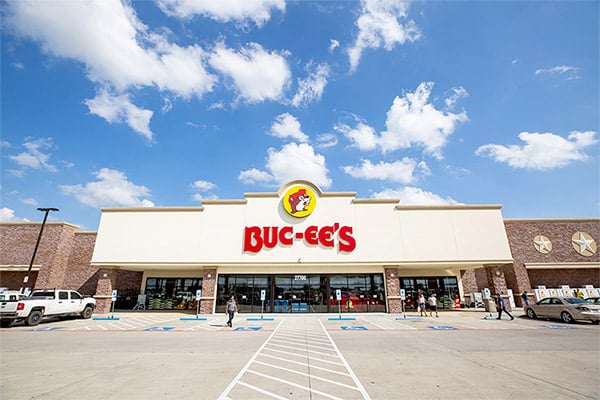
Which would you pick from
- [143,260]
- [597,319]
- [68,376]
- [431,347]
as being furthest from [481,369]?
[143,260]

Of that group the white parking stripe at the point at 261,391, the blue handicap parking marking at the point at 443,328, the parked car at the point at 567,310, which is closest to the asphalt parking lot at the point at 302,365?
the white parking stripe at the point at 261,391

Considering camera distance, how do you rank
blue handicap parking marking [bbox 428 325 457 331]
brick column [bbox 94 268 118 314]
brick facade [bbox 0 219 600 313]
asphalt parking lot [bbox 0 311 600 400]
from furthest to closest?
brick facade [bbox 0 219 600 313] < brick column [bbox 94 268 118 314] < blue handicap parking marking [bbox 428 325 457 331] < asphalt parking lot [bbox 0 311 600 400]

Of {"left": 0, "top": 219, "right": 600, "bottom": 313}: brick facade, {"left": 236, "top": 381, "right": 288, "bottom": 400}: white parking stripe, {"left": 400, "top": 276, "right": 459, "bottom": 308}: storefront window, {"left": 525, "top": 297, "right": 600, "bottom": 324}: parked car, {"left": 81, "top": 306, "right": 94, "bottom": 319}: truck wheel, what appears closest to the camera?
{"left": 236, "top": 381, "right": 288, "bottom": 400}: white parking stripe

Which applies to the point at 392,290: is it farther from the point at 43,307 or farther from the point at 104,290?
the point at 104,290

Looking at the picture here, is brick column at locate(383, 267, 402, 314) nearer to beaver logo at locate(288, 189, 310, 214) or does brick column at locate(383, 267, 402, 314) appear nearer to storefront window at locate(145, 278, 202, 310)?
beaver logo at locate(288, 189, 310, 214)

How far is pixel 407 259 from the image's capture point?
2280cm

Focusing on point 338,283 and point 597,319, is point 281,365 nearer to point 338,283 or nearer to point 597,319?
point 338,283

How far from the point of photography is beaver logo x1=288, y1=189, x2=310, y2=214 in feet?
78.3

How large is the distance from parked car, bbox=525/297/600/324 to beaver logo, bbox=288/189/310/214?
17160mm

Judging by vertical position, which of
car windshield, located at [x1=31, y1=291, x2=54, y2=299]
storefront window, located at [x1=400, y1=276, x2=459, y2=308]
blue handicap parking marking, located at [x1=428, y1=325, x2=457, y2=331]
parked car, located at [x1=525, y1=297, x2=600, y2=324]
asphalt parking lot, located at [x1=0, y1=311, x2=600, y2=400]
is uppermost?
storefront window, located at [x1=400, y1=276, x2=459, y2=308]

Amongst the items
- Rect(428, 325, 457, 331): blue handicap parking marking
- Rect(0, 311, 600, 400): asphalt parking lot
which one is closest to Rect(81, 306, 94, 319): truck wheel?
Rect(0, 311, 600, 400): asphalt parking lot

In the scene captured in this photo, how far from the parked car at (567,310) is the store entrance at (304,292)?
1010 cm

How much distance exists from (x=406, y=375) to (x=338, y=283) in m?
17.2

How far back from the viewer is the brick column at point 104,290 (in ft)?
76.4
